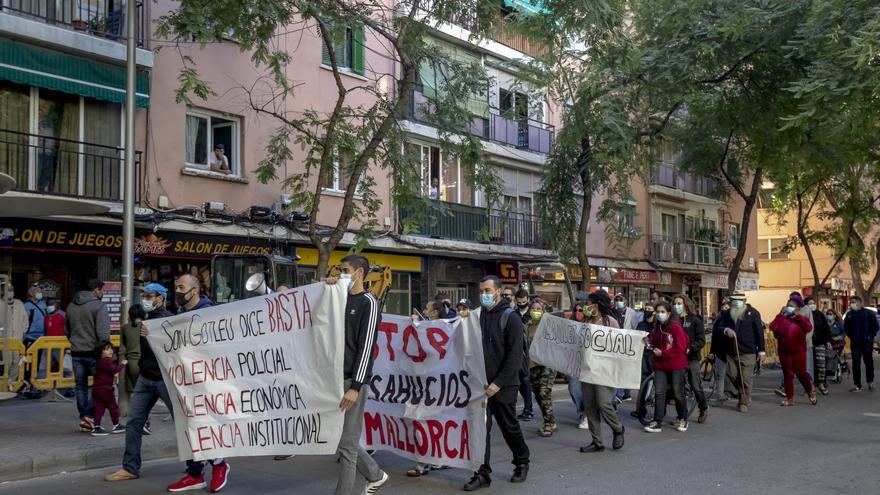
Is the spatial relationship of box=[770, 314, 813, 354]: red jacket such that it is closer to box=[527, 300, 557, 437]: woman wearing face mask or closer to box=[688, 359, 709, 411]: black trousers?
box=[688, 359, 709, 411]: black trousers

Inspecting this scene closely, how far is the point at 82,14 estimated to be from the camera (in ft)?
57.4

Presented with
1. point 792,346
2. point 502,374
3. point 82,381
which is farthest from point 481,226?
point 502,374

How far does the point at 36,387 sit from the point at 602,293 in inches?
335

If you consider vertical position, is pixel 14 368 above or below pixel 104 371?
below

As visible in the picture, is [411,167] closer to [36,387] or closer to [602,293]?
[602,293]

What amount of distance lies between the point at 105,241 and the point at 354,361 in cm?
1241

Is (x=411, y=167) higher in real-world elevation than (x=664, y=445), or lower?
higher

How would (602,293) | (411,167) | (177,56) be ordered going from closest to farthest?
1. (602,293)
2. (411,167)
3. (177,56)

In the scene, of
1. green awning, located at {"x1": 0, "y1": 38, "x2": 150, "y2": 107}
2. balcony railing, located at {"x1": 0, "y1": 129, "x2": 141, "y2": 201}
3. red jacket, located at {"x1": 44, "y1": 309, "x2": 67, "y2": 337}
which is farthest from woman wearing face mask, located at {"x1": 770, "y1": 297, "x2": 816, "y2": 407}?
green awning, located at {"x1": 0, "y1": 38, "x2": 150, "y2": 107}

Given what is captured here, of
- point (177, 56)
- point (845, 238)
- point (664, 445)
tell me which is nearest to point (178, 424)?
point (664, 445)

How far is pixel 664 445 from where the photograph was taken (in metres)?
10.6

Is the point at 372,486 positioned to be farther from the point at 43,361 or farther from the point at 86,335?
the point at 43,361

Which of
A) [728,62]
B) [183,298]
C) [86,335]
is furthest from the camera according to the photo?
[728,62]

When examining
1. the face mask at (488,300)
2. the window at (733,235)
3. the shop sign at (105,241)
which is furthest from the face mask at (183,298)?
the window at (733,235)
